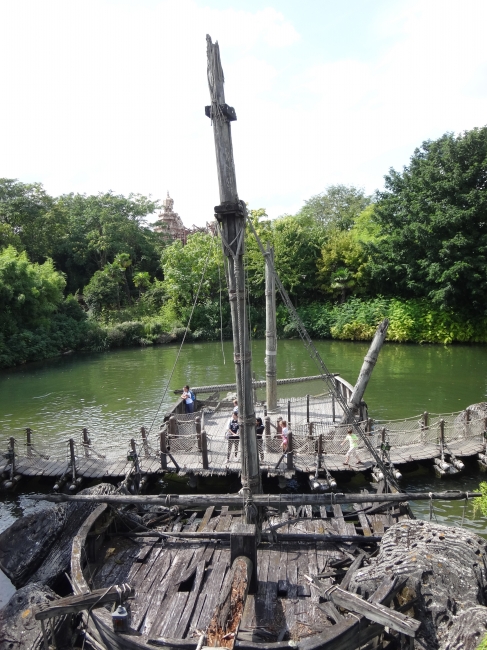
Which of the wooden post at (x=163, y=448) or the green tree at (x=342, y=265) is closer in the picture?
the wooden post at (x=163, y=448)

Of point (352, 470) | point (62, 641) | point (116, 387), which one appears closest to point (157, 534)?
point (62, 641)

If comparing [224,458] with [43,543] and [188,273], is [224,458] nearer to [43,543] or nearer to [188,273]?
[43,543]

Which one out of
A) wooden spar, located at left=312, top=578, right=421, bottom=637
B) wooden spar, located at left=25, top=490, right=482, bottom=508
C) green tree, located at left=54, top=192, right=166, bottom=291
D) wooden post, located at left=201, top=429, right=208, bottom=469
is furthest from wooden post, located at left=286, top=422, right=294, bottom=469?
green tree, located at left=54, top=192, right=166, bottom=291

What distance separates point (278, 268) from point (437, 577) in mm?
37572

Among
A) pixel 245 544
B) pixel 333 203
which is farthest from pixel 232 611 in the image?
pixel 333 203

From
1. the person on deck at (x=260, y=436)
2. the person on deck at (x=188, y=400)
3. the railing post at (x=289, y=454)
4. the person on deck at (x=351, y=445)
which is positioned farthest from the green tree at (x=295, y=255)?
the railing post at (x=289, y=454)

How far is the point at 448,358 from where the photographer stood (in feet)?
102

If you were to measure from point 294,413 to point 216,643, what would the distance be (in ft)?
38.1

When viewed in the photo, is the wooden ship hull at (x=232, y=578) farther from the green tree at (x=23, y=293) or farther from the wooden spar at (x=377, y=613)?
the green tree at (x=23, y=293)

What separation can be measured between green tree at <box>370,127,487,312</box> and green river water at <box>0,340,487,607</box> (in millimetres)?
4744

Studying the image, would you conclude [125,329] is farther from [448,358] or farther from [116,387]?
[448,358]

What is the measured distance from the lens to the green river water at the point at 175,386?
13847mm

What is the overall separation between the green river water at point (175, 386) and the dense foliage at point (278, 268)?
2.67m

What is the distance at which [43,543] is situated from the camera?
8906mm
